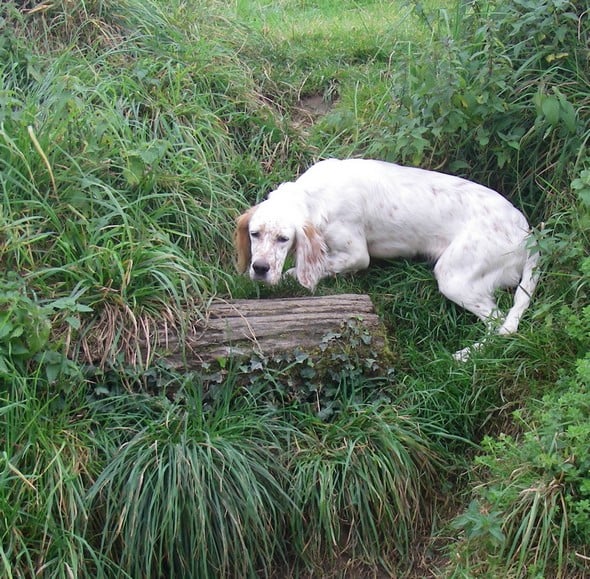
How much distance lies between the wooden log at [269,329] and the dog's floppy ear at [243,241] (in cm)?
48

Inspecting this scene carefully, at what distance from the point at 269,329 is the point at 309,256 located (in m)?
0.63

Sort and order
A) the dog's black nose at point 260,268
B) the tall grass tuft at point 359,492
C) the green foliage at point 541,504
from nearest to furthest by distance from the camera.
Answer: the green foliage at point 541,504
the tall grass tuft at point 359,492
the dog's black nose at point 260,268

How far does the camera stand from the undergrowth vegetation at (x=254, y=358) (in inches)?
163

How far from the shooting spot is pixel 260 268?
516 centimetres

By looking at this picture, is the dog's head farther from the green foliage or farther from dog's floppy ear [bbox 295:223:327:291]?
the green foliage

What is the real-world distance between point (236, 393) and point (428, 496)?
1.02m

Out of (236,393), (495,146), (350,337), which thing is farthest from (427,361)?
(495,146)

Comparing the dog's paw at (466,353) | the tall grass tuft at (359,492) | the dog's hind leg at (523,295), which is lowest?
the tall grass tuft at (359,492)

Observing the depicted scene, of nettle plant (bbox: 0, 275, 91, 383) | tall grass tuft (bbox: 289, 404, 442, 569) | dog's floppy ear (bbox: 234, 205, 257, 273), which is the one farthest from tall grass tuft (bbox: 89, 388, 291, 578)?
dog's floppy ear (bbox: 234, 205, 257, 273)

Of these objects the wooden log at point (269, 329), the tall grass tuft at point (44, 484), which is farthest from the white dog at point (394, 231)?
the tall grass tuft at point (44, 484)

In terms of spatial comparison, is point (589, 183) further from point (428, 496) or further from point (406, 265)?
point (428, 496)

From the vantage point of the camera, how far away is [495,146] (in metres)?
5.72

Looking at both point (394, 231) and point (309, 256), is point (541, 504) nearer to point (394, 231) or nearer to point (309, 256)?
point (309, 256)

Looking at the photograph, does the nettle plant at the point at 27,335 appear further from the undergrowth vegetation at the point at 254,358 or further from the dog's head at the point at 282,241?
the dog's head at the point at 282,241
